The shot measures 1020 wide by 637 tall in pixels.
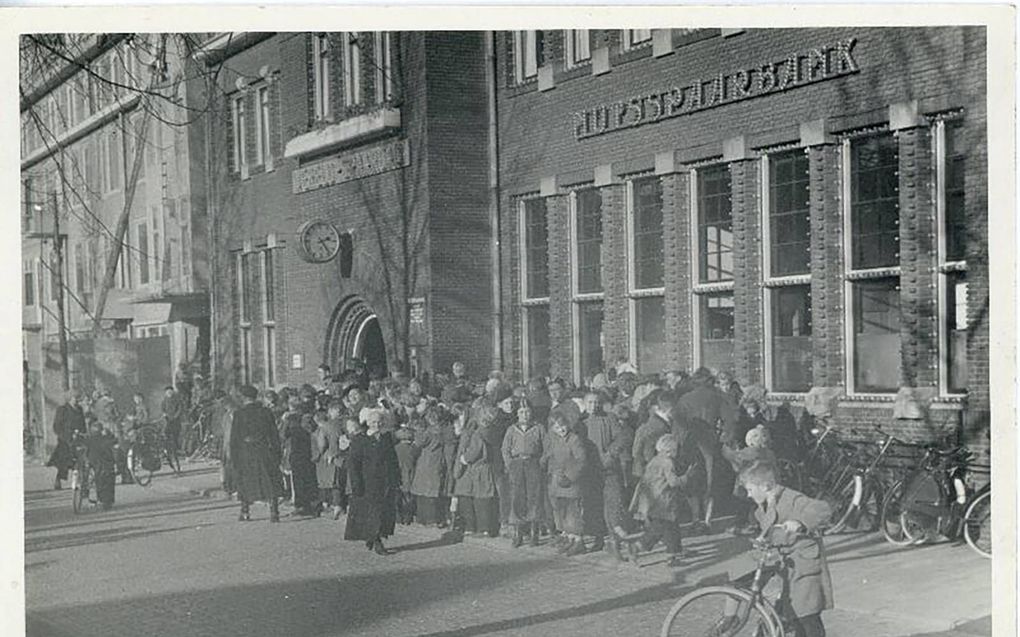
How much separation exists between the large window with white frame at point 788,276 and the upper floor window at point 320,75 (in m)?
3.85

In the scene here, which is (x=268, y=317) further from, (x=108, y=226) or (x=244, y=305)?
(x=108, y=226)

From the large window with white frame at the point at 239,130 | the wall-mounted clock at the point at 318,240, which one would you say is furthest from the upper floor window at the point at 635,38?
the large window with white frame at the point at 239,130

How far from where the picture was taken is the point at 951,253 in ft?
27.0

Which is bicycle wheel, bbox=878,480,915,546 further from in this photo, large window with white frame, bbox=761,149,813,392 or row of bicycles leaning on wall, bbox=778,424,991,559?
large window with white frame, bbox=761,149,813,392

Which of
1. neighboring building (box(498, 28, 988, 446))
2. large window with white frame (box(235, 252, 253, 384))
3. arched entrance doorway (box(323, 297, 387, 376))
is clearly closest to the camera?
neighboring building (box(498, 28, 988, 446))

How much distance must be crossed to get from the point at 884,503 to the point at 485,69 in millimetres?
4881

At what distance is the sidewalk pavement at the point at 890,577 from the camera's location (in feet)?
24.1

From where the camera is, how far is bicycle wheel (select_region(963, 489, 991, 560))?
7.71m

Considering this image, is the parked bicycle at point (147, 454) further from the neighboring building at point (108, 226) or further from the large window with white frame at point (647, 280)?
the large window with white frame at point (647, 280)

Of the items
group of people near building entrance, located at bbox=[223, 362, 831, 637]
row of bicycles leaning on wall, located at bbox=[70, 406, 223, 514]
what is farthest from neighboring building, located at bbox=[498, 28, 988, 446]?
row of bicycles leaning on wall, located at bbox=[70, 406, 223, 514]

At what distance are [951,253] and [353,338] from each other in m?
5.32

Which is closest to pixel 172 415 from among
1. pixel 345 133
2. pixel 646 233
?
pixel 345 133

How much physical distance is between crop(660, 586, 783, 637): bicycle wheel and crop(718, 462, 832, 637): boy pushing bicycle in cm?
4

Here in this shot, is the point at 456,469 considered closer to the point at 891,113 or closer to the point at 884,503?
the point at 884,503
